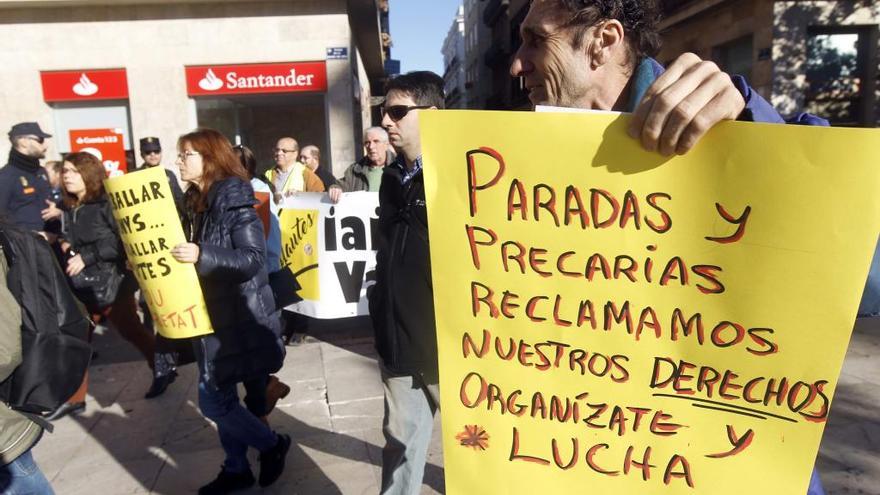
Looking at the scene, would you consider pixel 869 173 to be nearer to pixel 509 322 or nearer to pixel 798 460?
pixel 798 460

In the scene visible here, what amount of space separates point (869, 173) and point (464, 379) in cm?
78

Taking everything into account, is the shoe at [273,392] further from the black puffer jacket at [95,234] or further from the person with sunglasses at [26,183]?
the person with sunglasses at [26,183]

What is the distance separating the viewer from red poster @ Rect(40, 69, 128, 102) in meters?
11.1

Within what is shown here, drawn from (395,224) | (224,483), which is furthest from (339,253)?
(395,224)

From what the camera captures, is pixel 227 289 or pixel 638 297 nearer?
pixel 638 297

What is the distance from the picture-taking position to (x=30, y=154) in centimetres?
615

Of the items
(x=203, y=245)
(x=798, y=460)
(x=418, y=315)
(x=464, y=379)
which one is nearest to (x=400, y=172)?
(x=418, y=315)

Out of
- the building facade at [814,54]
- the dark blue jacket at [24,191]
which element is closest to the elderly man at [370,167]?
the dark blue jacket at [24,191]

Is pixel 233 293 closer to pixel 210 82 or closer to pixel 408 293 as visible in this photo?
pixel 408 293

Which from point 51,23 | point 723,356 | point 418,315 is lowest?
point 418,315

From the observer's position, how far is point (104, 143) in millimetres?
11469

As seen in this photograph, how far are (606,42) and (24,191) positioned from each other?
650 centimetres

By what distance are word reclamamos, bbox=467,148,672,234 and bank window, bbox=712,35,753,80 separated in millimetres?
13915

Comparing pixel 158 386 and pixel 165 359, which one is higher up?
pixel 165 359
